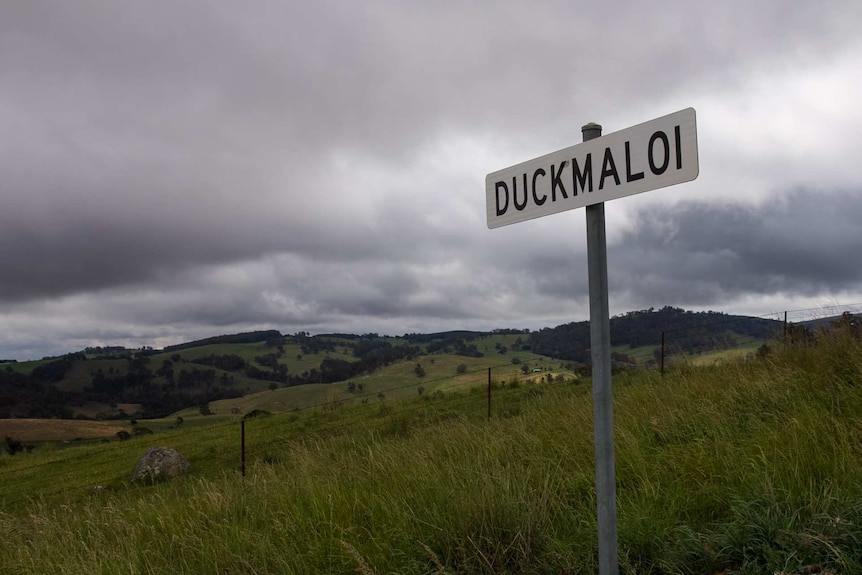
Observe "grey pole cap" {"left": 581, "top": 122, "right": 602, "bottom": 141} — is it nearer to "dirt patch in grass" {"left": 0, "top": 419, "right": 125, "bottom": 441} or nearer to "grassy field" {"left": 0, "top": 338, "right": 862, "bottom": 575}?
"grassy field" {"left": 0, "top": 338, "right": 862, "bottom": 575}

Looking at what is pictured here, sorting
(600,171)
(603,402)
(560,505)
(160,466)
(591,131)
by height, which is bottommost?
(160,466)

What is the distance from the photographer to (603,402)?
8.54 feet

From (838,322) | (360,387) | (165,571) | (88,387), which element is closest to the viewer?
(165,571)

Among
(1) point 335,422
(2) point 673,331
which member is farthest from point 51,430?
(2) point 673,331

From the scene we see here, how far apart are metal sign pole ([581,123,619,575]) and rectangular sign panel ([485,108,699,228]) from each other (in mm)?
288

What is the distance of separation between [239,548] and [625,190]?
386 cm

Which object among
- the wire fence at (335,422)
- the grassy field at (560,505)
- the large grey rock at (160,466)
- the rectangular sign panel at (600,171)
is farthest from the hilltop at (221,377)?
the rectangular sign panel at (600,171)

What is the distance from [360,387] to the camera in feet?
356

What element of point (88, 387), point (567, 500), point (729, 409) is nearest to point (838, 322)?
point (729, 409)

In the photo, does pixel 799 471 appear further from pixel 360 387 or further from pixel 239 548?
pixel 360 387

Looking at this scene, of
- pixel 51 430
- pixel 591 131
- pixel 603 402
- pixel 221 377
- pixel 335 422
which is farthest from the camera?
pixel 221 377

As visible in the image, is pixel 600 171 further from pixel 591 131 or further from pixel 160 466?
pixel 160 466

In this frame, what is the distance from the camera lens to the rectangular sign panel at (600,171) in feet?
7.95

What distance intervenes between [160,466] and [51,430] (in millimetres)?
78334
